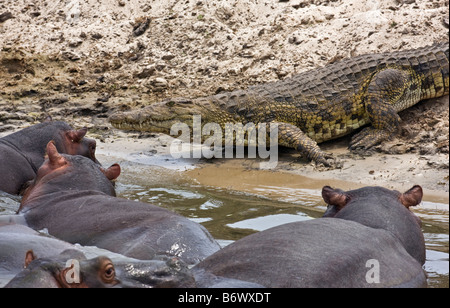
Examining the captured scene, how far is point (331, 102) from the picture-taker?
9.57 meters

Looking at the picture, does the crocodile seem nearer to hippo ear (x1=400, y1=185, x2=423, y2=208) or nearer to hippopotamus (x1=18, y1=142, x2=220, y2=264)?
hippopotamus (x1=18, y1=142, x2=220, y2=264)

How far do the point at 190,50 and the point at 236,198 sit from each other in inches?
208

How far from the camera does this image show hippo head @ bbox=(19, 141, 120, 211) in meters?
6.15

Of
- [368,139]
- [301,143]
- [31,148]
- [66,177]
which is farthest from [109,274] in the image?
[368,139]

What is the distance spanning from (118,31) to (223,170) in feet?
17.8

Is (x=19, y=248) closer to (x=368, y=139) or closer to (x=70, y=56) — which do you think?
(x=368, y=139)

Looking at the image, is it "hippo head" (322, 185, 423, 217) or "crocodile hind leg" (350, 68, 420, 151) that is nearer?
"hippo head" (322, 185, 423, 217)

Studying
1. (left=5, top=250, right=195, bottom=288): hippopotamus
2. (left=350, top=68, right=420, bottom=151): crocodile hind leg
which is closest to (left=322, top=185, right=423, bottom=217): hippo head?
(left=5, top=250, right=195, bottom=288): hippopotamus

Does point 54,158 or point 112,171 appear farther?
point 112,171

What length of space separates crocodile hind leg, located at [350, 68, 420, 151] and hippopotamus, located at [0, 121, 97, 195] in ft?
12.0

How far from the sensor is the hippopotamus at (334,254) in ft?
11.9

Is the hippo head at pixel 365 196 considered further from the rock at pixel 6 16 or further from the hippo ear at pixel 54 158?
the rock at pixel 6 16

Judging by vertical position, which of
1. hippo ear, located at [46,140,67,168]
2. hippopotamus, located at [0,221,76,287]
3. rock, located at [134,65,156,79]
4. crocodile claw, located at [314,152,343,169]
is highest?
rock, located at [134,65,156,79]
